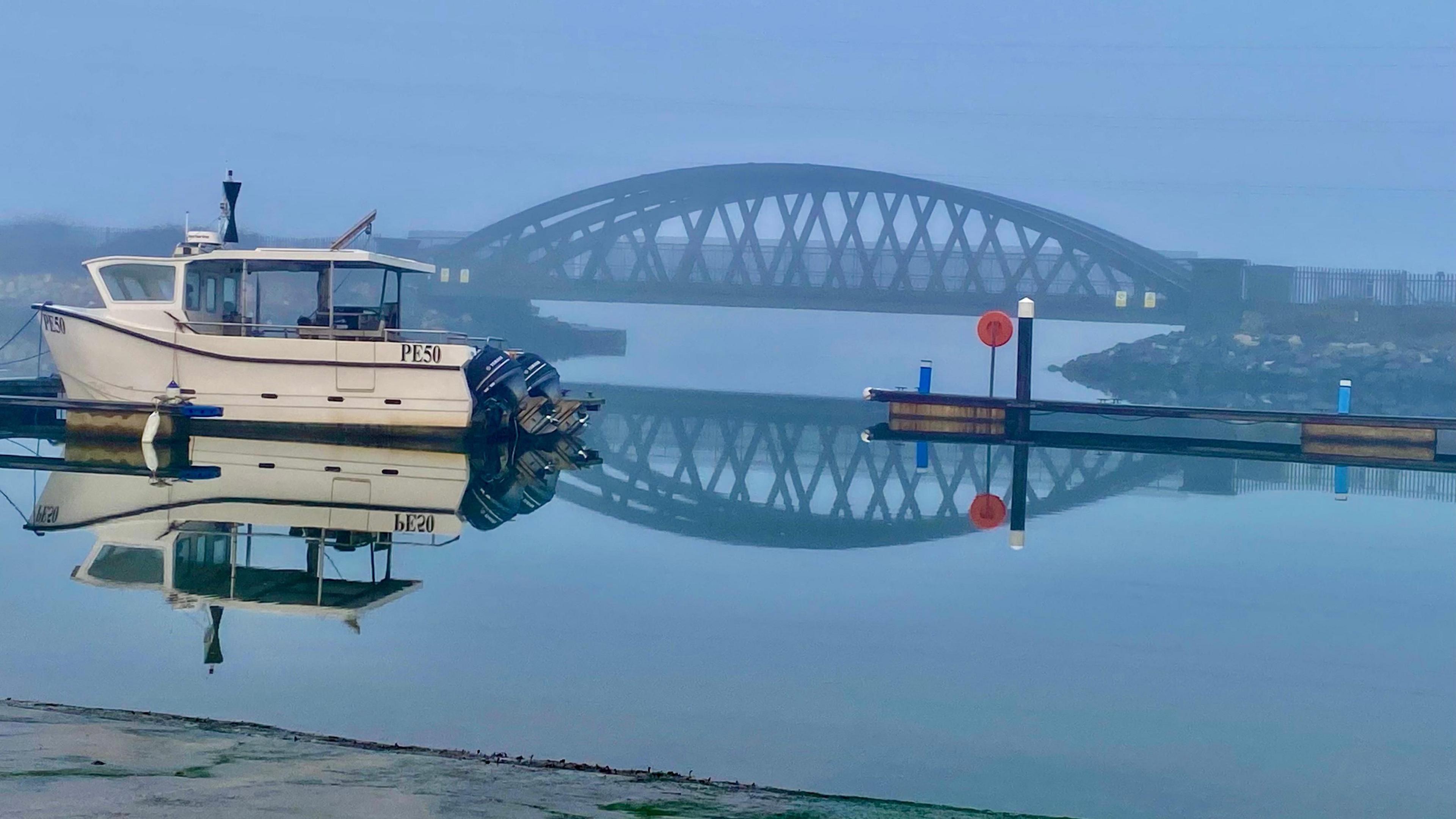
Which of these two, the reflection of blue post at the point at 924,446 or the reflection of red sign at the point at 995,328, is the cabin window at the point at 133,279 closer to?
the reflection of blue post at the point at 924,446

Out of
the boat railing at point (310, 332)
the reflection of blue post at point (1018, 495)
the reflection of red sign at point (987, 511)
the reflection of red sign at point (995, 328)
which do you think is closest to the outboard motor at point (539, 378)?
the boat railing at point (310, 332)

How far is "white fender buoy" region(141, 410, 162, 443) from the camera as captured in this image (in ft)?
67.3

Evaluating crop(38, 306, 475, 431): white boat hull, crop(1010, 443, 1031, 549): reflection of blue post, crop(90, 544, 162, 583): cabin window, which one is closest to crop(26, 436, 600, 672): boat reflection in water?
crop(90, 544, 162, 583): cabin window

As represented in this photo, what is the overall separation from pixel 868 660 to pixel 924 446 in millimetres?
18923

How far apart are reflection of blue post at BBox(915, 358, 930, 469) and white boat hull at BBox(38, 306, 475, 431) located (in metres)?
7.43

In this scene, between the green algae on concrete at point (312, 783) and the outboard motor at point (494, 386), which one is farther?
the outboard motor at point (494, 386)

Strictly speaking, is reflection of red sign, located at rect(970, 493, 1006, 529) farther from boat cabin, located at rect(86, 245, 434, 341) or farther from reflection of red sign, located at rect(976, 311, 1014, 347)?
reflection of red sign, located at rect(976, 311, 1014, 347)

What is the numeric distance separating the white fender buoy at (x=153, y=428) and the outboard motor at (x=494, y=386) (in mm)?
4384

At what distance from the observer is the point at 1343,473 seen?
24.0m

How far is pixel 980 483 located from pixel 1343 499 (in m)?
4.96

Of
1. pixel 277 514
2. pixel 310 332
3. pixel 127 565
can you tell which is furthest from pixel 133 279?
pixel 127 565

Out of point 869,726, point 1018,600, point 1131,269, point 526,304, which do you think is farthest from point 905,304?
point 869,726

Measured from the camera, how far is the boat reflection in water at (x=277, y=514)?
10273 mm

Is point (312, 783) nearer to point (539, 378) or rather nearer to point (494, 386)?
point (494, 386)
